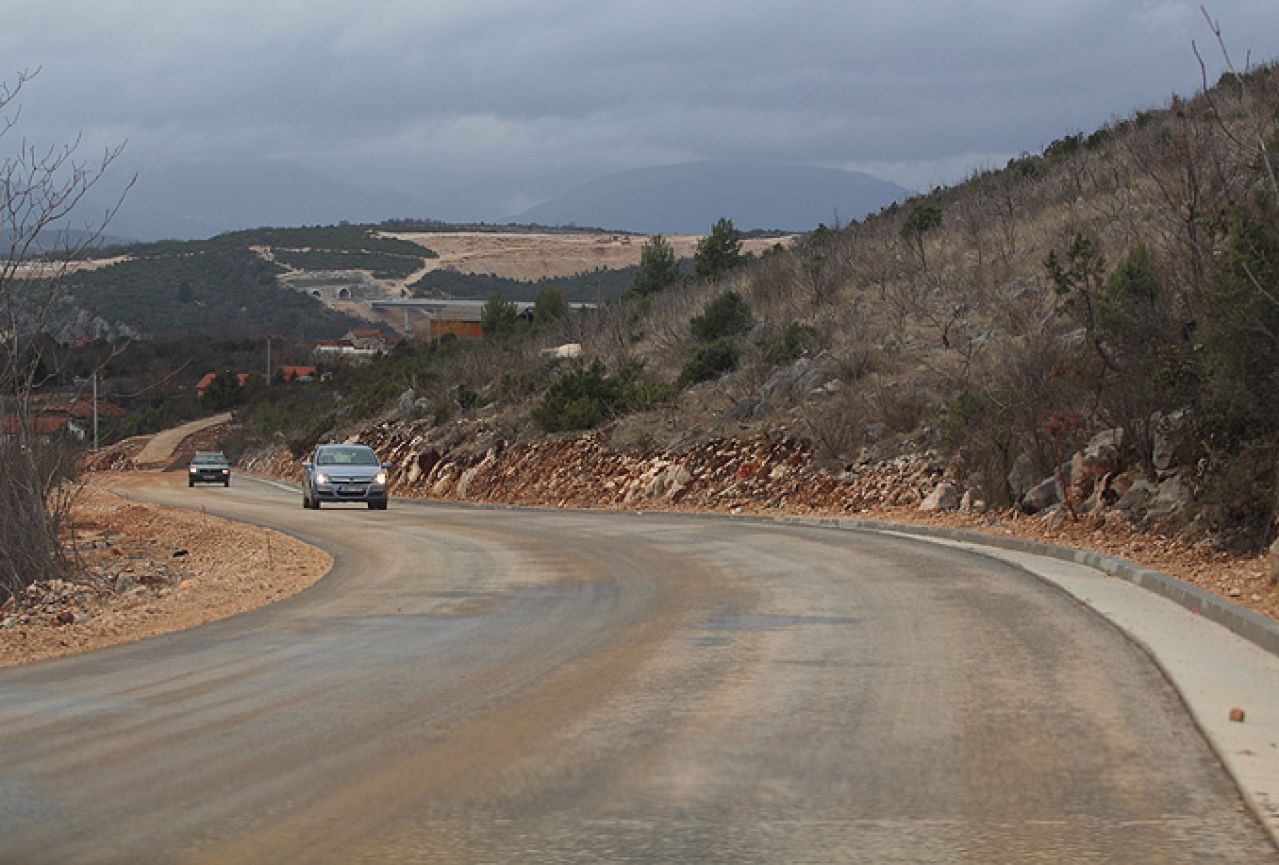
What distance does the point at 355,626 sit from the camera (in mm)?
12453

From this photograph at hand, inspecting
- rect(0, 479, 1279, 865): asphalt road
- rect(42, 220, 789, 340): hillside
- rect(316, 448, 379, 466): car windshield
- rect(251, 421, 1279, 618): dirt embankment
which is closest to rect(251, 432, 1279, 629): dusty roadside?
rect(251, 421, 1279, 618): dirt embankment

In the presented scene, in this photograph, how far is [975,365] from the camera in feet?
102

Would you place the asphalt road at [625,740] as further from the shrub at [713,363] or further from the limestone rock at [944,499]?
the shrub at [713,363]

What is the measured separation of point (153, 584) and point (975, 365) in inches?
725

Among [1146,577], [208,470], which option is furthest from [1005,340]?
[208,470]

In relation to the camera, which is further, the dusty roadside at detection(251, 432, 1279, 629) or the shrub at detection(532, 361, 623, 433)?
the shrub at detection(532, 361, 623, 433)

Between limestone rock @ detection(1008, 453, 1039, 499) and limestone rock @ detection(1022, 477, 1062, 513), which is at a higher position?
limestone rock @ detection(1008, 453, 1039, 499)

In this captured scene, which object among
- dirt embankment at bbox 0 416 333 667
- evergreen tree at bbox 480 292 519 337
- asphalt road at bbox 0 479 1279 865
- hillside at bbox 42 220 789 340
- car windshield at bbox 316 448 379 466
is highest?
hillside at bbox 42 220 789 340

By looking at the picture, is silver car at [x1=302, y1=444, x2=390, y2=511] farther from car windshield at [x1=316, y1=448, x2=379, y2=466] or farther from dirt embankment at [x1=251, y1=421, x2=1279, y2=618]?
dirt embankment at [x1=251, y1=421, x2=1279, y2=618]

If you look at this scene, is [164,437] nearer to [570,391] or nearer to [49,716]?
[570,391]

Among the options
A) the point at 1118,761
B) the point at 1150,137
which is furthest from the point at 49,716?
the point at 1150,137

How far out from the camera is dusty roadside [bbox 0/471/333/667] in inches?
514

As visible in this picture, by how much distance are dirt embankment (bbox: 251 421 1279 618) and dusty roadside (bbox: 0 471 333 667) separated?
9844mm

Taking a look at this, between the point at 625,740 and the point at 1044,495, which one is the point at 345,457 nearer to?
the point at 1044,495
